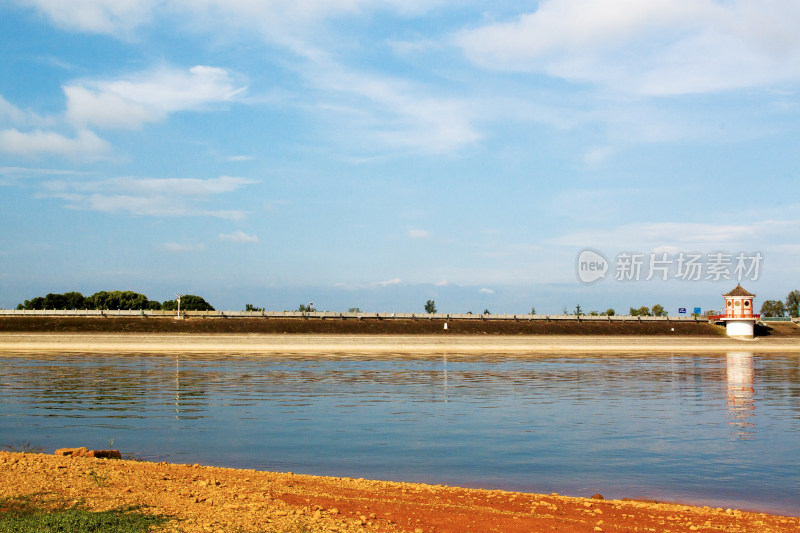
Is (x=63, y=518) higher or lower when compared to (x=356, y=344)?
higher

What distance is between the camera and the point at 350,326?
107 metres

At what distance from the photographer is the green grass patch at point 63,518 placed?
31.5 ft

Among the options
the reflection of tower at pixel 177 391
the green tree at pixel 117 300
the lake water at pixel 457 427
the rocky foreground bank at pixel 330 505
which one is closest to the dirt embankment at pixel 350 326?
the reflection of tower at pixel 177 391

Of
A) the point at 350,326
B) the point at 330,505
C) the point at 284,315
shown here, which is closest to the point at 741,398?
the point at 330,505

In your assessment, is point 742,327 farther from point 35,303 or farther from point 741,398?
point 35,303

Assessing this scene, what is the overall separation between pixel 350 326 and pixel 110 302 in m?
→ 81.7

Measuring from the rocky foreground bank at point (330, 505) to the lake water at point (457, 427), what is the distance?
2.15 metres

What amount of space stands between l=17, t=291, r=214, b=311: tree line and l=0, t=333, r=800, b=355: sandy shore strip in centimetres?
6740

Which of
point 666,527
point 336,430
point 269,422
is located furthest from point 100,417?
point 666,527

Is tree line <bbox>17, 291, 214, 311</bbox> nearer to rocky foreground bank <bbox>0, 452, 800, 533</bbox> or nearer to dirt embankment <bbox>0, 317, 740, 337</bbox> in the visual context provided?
dirt embankment <bbox>0, 317, 740, 337</bbox>

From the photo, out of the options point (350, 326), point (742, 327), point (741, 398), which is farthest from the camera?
point (742, 327)

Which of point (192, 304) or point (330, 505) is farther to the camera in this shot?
point (192, 304)

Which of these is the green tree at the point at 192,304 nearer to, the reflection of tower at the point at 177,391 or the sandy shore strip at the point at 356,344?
the sandy shore strip at the point at 356,344

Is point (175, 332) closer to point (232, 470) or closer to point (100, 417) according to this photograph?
point (100, 417)
